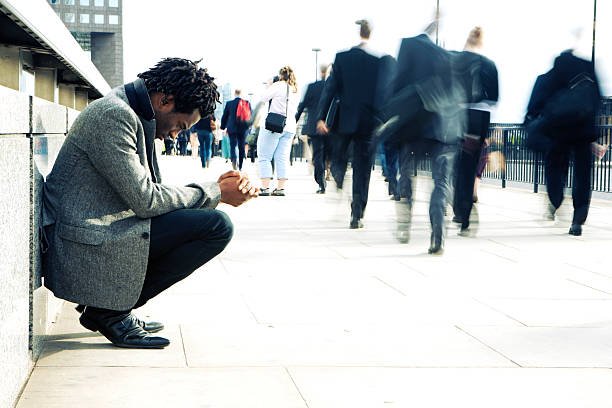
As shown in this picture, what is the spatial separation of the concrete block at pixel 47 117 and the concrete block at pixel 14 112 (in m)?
0.14

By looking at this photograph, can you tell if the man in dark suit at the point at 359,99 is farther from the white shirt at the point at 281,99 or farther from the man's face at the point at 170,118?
the man's face at the point at 170,118

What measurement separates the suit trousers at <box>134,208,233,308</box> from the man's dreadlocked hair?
18.1 inches

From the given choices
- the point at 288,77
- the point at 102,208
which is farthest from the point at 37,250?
the point at 288,77

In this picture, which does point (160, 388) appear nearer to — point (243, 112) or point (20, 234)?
point (20, 234)

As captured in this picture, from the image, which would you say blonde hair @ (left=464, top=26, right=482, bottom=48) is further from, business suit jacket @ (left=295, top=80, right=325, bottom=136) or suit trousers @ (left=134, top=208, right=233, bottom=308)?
suit trousers @ (left=134, top=208, right=233, bottom=308)

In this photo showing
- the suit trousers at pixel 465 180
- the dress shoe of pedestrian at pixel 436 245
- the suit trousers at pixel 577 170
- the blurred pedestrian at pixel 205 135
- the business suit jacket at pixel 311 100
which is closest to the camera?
the dress shoe of pedestrian at pixel 436 245

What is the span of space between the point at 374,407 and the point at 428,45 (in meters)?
5.30

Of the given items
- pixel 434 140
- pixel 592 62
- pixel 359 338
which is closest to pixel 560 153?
pixel 592 62

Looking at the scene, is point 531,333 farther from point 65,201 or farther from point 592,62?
point 592,62

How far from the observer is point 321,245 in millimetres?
8656

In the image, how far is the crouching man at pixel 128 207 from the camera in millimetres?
4043

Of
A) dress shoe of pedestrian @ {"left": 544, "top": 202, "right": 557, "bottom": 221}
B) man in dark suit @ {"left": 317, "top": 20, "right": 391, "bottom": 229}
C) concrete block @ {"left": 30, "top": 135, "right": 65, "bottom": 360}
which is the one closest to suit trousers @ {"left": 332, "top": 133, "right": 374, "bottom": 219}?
man in dark suit @ {"left": 317, "top": 20, "right": 391, "bottom": 229}

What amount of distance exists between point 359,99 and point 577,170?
2280 millimetres

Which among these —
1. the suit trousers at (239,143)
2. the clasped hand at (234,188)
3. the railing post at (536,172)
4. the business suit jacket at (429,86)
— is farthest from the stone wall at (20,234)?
the suit trousers at (239,143)
